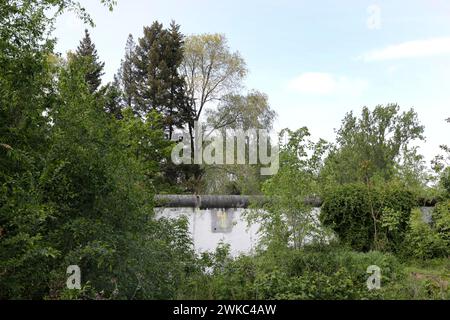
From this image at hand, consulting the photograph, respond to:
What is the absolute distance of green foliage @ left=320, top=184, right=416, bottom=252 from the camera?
11.4 meters

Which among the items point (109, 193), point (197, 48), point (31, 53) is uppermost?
point (197, 48)

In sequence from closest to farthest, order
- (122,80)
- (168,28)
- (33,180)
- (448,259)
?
(33,180)
(448,259)
(168,28)
(122,80)

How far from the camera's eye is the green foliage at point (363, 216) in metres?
11.4

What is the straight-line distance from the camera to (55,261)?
5.18m

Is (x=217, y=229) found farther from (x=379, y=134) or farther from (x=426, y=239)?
(x=379, y=134)

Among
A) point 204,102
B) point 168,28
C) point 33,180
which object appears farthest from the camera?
point 204,102

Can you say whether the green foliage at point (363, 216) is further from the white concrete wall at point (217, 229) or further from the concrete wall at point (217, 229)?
the white concrete wall at point (217, 229)

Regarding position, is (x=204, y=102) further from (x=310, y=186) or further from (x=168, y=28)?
(x=310, y=186)

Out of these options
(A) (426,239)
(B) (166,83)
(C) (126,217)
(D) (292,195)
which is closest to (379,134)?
(B) (166,83)

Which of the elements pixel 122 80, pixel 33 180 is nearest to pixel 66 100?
pixel 33 180

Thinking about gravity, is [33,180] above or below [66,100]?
below

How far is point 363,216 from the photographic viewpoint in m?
11.5

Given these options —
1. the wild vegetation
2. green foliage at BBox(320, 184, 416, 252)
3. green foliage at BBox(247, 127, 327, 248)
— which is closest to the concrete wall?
green foliage at BBox(320, 184, 416, 252)

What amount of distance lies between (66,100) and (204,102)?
2486 centimetres
